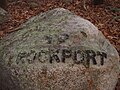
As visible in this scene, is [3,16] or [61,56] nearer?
[61,56]

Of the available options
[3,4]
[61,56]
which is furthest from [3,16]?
[61,56]

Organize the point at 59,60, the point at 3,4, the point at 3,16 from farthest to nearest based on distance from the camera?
the point at 3,4 → the point at 3,16 → the point at 59,60

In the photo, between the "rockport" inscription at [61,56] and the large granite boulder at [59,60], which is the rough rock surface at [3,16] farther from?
the "rockport" inscription at [61,56]

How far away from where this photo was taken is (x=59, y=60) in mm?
4418

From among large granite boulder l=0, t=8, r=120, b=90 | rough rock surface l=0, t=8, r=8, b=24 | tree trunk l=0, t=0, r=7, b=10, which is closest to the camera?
large granite boulder l=0, t=8, r=120, b=90

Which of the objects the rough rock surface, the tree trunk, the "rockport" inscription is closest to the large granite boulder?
the "rockport" inscription

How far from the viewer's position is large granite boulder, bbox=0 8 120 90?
434 centimetres

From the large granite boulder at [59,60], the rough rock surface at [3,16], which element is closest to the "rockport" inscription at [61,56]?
the large granite boulder at [59,60]

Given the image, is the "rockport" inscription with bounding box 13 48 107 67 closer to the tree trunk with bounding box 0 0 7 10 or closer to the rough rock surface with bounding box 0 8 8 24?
the rough rock surface with bounding box 0 8 8 24

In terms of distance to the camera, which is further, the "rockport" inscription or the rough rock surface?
the rough rock surface

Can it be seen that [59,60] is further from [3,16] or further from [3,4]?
[3,4]

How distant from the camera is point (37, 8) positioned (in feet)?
33.4

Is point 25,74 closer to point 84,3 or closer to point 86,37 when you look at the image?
point 86,37

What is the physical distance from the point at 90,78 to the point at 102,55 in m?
0.39
